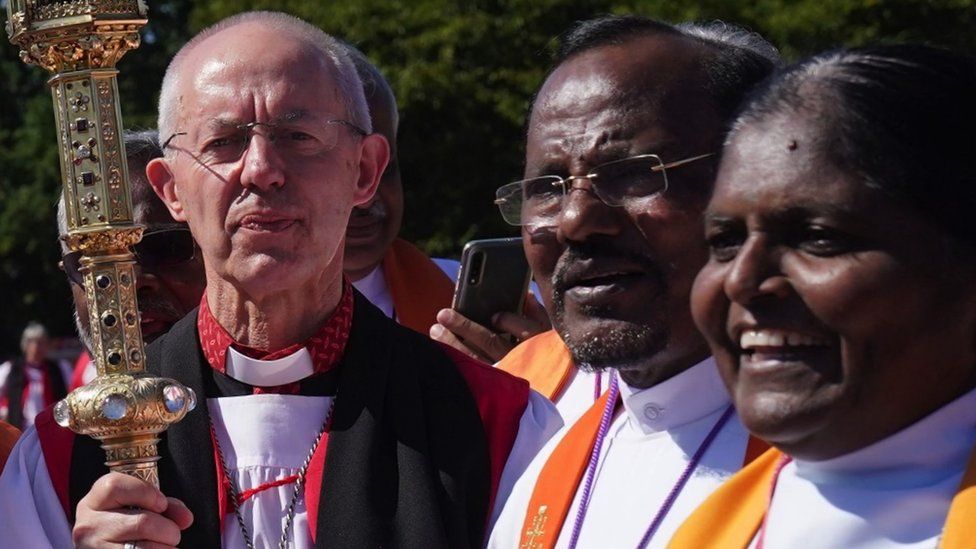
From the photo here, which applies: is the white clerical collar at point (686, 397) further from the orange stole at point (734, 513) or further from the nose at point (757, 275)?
the nose at point (757, 275)

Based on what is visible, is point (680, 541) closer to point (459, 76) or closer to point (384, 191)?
point (384, 191)

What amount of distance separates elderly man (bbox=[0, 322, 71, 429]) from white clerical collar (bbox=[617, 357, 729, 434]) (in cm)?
1035

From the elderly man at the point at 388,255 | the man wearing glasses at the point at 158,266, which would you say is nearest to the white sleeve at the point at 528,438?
the man wearing glasses at the point at 158,266

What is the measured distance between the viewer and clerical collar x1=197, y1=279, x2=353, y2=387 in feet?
12.9

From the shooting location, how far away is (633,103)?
11.1 ft

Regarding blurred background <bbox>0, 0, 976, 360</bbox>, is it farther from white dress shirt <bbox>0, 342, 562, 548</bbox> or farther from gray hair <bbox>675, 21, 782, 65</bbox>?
white dress shirt <bbox>0, 342, 562, 548</bbox>

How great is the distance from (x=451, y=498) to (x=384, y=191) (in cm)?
A: 191

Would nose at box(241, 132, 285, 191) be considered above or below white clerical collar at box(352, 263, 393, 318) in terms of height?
above

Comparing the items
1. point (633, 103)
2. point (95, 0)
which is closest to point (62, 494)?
point (95, 0)

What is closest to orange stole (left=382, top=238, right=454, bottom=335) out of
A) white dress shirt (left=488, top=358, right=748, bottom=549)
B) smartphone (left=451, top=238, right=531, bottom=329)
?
smartphone (left=451, top=238, right=531, bottom=329)

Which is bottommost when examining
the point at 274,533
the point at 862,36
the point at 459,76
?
the point at 459,76

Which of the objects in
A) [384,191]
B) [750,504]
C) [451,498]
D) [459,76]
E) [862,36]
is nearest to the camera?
[750,504]

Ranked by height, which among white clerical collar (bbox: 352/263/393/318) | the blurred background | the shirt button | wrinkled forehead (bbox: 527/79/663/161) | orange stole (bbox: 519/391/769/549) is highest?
wrinkled forehead (bbox: 527/79/663/161)

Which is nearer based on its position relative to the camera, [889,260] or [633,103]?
[889,260]
